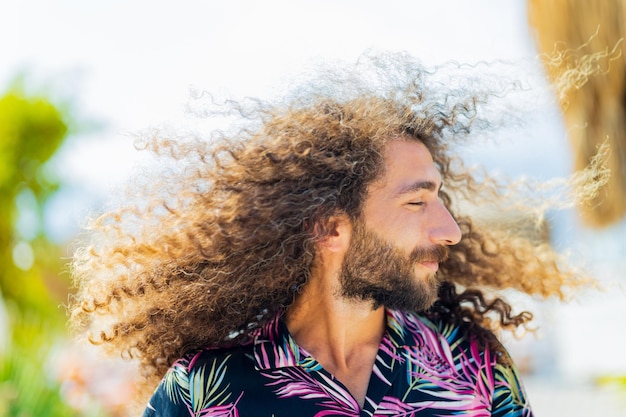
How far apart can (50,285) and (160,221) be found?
8.15 metres

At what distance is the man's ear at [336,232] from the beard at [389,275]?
62 millimetres

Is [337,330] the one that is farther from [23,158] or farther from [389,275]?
[23,158]

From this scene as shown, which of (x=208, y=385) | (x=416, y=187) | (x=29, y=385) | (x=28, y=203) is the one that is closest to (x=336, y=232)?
(x=416, y=187)

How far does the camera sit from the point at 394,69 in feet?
8.66

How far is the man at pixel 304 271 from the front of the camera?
244 centimetres

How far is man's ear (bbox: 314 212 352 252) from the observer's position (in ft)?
8.34

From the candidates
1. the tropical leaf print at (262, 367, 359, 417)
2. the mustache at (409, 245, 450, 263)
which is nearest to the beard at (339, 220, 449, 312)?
the mustache at (409, 245, 450, 263)

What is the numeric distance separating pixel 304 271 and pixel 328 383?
0.39 meters

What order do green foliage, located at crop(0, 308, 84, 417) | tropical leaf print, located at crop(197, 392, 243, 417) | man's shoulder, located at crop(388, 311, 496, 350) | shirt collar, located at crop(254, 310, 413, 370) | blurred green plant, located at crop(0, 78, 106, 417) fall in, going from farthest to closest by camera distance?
blurred green plant, located at crop(0, 78, 106, 417), green foliage, located at crop(0, 308, 84, 417), man's shoulder, located at crop(388, 311, 496, 350), shirt collar, located at crop(254, 310, 413, 370), tropical leaf print, located at crop(197, 392, 243, 417)

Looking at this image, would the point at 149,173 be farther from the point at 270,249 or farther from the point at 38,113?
the point at 38,113

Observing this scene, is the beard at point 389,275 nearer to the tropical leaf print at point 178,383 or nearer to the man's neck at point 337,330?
the man's neck at point 337,330

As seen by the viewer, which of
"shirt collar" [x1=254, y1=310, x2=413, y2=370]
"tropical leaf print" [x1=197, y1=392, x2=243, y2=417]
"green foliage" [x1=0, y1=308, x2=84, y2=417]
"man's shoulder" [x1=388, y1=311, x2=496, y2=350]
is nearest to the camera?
"tropical leaf print" [x1=197, y1=392, x2=243, y2=417]

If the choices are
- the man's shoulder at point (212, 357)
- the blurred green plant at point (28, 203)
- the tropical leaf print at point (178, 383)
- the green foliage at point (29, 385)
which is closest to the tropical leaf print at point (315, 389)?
the man's shoulder at point (212, 357)

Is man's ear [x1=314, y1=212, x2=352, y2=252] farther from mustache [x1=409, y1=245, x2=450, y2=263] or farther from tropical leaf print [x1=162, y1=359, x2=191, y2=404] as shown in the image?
tropical leaf print [x1=162, y1=359, x2=191, y2=404]
